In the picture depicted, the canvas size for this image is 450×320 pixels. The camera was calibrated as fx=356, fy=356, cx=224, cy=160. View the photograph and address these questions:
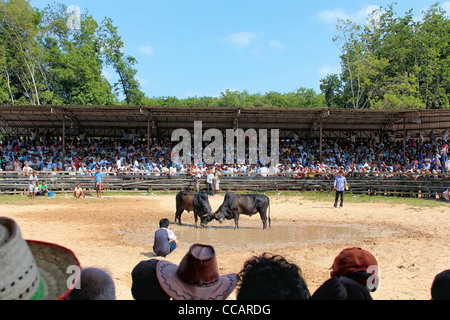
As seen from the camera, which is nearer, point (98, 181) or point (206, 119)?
point (98, 181)

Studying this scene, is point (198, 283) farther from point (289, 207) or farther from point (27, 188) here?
point (27, 188)

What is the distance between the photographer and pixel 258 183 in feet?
69.6

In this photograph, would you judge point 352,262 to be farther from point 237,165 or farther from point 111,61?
point 111,61

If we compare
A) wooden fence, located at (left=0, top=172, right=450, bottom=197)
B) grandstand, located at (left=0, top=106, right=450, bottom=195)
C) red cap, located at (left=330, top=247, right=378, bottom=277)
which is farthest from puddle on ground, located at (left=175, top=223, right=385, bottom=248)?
grandstand, located at (left=0, top=106, right=450, bottom=195)

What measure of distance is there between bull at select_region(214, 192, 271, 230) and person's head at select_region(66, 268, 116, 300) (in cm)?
949

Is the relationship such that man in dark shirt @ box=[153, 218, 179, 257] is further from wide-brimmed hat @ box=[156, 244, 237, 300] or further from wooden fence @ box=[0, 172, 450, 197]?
wooden fence @ box=[0, 172, 450, 197]

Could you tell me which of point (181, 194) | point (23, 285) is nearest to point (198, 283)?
point (23, 285)

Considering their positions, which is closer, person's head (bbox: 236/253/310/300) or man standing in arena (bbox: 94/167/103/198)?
person's head (bbox: 236/253/310/300)

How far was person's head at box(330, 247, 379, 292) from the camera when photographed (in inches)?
111

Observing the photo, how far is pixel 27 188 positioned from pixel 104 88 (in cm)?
1945

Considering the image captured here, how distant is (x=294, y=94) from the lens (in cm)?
6391

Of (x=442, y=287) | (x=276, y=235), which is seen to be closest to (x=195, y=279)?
(x=442, y=287)

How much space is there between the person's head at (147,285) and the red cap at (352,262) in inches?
55.6

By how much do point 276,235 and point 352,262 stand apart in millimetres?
7946
